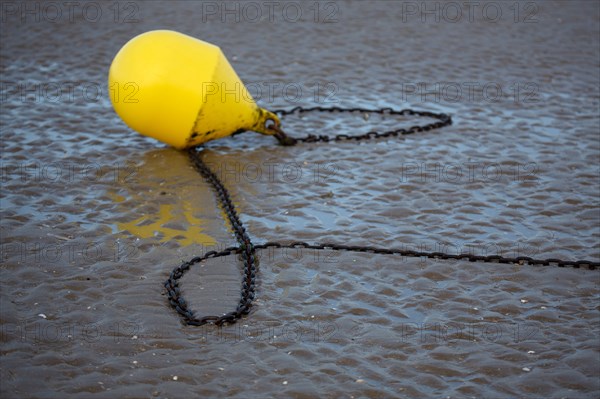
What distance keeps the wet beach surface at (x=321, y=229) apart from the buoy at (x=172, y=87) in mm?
507

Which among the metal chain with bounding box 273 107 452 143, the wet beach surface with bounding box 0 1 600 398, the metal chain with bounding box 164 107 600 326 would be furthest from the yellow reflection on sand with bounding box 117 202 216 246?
the metal chain with bounding box 273 107 452 143

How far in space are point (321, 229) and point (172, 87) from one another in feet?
7.22

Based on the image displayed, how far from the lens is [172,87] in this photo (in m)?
8.34

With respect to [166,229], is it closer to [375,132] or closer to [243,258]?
[243,258]

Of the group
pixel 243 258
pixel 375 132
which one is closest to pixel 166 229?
pixel 243 258

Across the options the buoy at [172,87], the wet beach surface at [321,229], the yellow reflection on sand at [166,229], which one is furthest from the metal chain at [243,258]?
the buoy at [172,87]

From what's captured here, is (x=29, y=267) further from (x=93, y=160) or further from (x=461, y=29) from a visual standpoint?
(x=461, y=29)

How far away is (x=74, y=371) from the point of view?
212 inches

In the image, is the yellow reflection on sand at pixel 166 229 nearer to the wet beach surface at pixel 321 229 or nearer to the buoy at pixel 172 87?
the wet beach surface at pixel 321 229

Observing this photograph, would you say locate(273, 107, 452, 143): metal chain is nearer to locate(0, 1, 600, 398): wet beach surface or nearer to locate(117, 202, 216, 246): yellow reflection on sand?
locate(0, 1, 600, 398): wet beach surface

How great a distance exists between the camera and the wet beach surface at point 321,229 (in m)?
5.50

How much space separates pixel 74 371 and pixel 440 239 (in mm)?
3444

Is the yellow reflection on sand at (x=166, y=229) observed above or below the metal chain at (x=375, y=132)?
below

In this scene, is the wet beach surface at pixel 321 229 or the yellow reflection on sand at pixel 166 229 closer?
the wet beach surface at pixel 321 229
